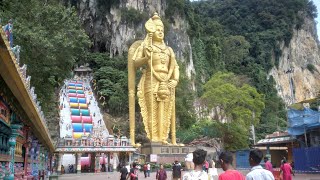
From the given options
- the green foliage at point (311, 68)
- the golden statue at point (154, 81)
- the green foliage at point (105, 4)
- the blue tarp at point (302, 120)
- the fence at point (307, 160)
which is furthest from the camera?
the green foliage at point (311, 68)

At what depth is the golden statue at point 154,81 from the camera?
21.6 meters

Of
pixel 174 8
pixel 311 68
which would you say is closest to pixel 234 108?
pixel 174 8

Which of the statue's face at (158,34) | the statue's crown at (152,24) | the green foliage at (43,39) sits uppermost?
the statue's crown at (152,24)

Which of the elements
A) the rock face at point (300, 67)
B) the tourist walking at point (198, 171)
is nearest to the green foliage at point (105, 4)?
the rock face at point (300, 67)

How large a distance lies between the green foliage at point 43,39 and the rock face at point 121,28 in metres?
24.4

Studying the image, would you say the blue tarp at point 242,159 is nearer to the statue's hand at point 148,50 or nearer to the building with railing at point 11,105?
the statue's hand at point 148,50

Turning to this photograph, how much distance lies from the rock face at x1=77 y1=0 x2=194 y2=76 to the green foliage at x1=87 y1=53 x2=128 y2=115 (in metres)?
1.54

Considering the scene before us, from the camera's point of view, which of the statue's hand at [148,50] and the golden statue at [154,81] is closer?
the statue's hand at [148,50]

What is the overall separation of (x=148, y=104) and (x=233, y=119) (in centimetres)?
1142

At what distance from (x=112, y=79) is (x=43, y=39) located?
23.7 meters

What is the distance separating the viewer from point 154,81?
854 inches

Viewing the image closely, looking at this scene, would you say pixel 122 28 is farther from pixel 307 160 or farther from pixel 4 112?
pixel 4 112

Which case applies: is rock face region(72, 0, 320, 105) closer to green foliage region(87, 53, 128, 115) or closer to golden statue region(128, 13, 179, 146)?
green foliage region(87, 53, 128, 115)

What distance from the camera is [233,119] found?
Result: 31.1 m
